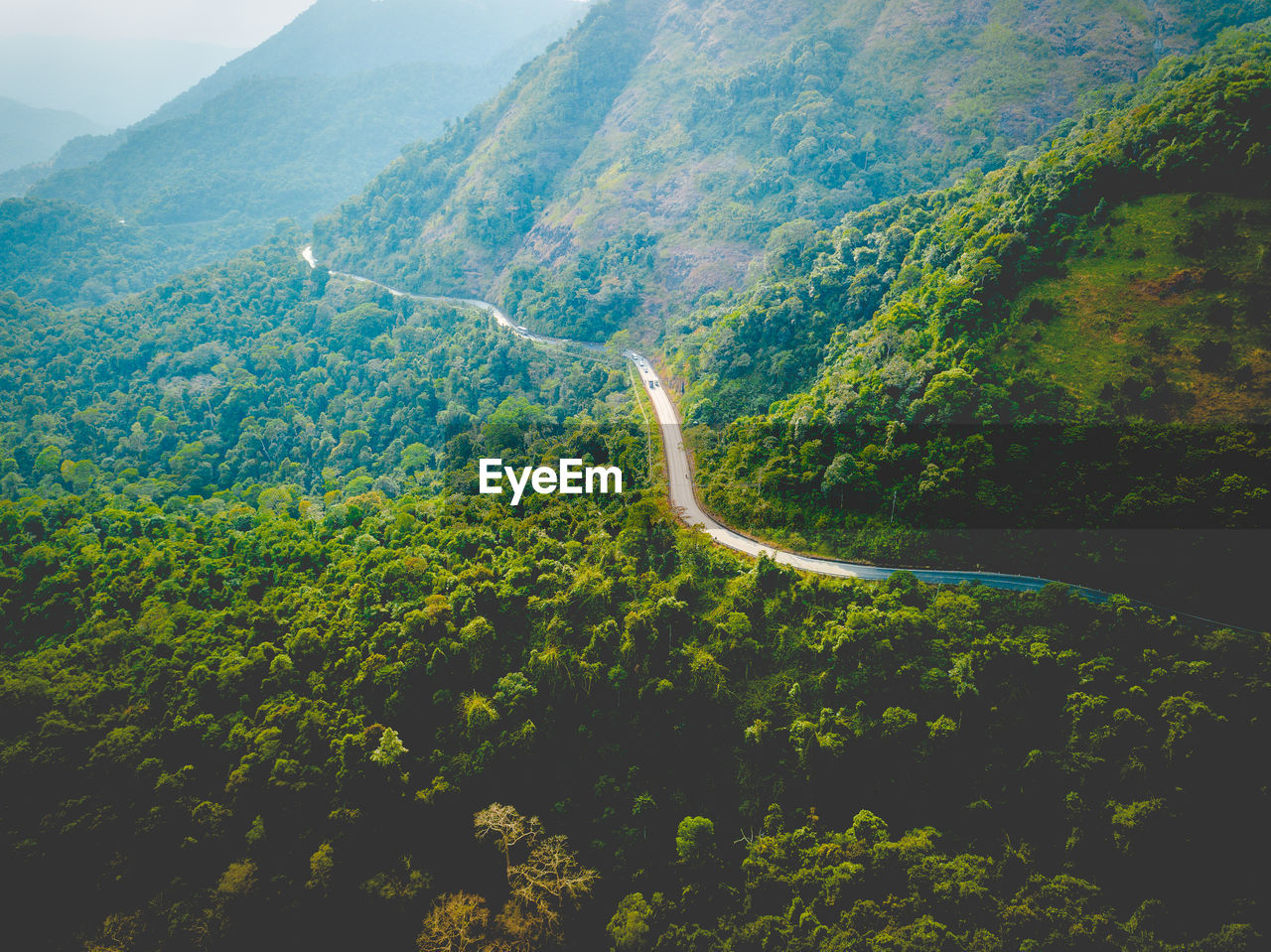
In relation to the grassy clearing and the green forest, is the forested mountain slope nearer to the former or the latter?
the grassy clearing

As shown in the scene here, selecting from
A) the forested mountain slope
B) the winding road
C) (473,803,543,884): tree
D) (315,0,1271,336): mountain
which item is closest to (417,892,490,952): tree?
(473,803,543,884): tree

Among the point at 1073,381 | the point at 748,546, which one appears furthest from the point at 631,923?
the point at 1073,381

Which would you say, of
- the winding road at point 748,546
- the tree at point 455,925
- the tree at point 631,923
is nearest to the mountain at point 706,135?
the winding road at point 748,546

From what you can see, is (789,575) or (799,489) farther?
(799,489)

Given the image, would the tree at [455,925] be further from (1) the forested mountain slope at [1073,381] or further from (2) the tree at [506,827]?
(1) the forested mountain slope at [1073,381]

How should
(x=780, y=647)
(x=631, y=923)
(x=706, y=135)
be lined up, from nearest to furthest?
(x=631, y=923), (x=780, y=647), (x=706, y=135)

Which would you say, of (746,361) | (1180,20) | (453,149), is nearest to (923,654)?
(746,361)

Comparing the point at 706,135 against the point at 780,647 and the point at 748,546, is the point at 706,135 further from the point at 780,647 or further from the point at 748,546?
the point at 780,647

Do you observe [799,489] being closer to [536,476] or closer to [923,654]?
[923,654]
